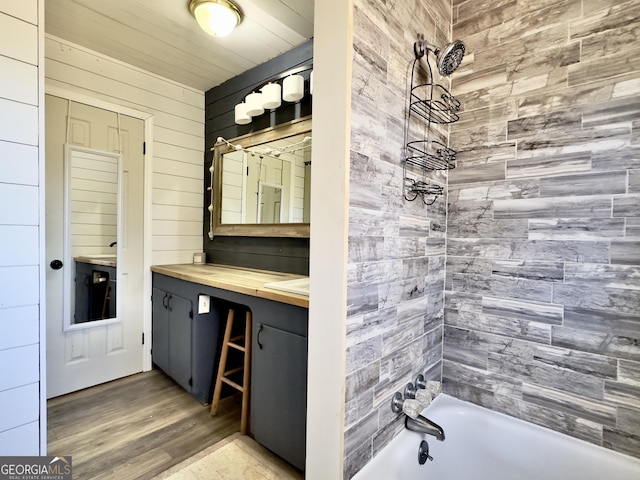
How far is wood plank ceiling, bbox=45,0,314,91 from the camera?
74.0 inches

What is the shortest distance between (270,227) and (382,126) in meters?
1.35

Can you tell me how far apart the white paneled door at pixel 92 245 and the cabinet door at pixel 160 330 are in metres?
0.11

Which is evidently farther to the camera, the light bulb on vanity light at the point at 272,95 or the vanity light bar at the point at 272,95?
the light bulb on vanity light at the point at 272,95

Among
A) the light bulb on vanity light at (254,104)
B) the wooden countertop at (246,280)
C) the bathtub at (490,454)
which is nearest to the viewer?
the bathtub at (490,454)

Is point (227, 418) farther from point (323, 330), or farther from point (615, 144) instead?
point (615, 144)

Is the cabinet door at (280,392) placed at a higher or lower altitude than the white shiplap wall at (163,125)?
lower

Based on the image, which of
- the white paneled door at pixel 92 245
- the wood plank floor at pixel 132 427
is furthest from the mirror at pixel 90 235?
the wood plank floor at pixel 132 427

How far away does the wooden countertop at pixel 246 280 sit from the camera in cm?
148

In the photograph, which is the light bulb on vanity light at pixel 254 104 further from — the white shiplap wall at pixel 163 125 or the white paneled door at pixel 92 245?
the white paneled door at pixel 92 245

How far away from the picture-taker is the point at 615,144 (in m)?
1.27

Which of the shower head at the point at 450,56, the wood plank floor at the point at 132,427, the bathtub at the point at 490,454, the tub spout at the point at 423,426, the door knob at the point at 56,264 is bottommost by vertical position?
the wood plank floor at the point at 132,427

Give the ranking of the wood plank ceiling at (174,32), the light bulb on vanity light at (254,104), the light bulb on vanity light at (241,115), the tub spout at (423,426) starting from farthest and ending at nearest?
the light bulb on vanity light at (241,115)
the light bulb on vanity light at (254,104)
the wood plank ceiling at (174,32)
the tub spout at (423,426)

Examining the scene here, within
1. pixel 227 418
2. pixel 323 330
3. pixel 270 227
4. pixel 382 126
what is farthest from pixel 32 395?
pixel 382 126

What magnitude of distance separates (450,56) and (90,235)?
2672 millimetres
